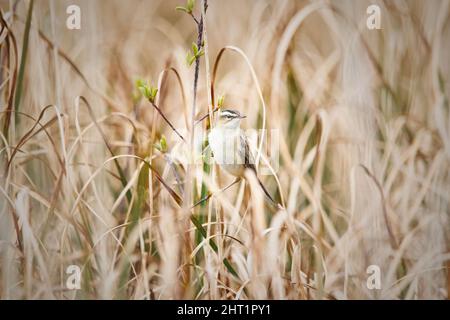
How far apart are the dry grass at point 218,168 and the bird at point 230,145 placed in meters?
0.06

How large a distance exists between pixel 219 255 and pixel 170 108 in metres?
0.61

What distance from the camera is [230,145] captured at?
1.92 metres

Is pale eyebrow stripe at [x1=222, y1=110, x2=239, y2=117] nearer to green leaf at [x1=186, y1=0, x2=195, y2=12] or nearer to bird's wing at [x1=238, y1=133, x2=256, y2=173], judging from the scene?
bird's wing at [x1=238, y1=133, x2=256, y2=173]

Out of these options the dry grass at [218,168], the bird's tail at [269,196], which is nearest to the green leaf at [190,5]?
the dry grass at [218,168]

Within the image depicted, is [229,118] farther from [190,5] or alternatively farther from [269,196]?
[190,5]

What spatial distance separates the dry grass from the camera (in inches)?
78.3

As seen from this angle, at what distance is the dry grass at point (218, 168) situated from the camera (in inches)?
78.3

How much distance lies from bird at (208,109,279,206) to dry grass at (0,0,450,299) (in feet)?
0.20

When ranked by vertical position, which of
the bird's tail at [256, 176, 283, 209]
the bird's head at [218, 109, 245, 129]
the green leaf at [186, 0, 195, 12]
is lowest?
the bird's tail at [256, 176, 283, 209]

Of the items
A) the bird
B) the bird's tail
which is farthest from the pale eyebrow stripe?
the bird's tail

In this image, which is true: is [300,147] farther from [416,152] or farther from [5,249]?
[5,249]

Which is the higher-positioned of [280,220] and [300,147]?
[300,147]
